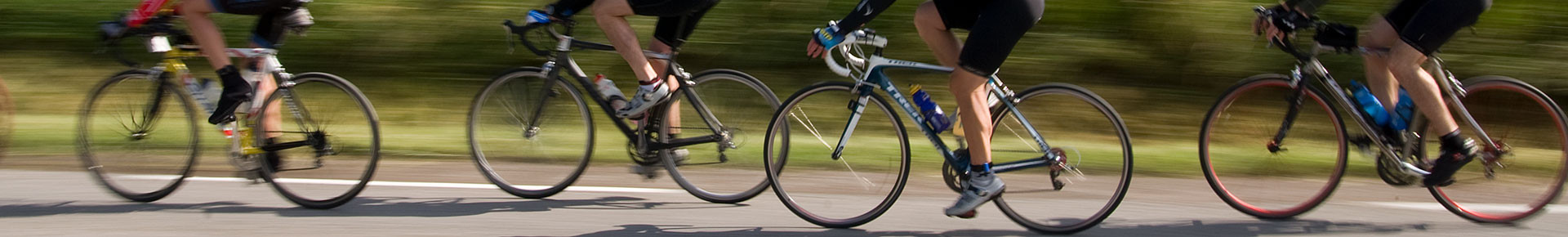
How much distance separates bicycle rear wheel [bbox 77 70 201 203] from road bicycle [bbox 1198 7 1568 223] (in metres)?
4.08

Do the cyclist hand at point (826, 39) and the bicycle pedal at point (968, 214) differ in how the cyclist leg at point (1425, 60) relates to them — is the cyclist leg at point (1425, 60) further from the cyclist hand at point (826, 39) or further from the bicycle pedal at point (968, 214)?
the cyclist hand at point (826, 39)

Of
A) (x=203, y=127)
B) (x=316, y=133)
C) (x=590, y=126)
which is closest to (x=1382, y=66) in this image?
(x=590, y=126)

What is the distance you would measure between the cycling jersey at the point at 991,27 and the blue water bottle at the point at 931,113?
0.26m

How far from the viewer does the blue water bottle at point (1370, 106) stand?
4.49 m

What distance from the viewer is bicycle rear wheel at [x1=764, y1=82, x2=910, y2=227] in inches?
172

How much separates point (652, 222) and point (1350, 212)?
2789mm

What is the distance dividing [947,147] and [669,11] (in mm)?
1246

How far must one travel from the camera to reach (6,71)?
9.03m

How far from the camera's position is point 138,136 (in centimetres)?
509

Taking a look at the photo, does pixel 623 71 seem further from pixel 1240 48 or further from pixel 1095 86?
pixel 1240 48

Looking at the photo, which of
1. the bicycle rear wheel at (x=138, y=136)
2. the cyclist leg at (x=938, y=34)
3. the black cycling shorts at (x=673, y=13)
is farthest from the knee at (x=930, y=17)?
the bicycle rear wheel at (x=138, y=136)

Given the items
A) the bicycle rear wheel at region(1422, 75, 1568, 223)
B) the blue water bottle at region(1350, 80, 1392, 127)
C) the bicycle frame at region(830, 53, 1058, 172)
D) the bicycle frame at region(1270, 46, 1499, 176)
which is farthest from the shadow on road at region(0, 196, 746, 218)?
the bicycle rear wheel at region(1422, 75, 1568, 223)

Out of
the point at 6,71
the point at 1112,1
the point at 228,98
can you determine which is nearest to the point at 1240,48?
the point at 1112,1

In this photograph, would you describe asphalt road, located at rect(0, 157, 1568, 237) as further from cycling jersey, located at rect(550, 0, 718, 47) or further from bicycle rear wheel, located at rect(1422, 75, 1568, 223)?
cycling jersey, located at rect(550, 0, 718, 47)
